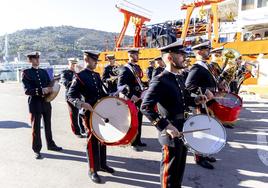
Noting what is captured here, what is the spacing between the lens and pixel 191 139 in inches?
113

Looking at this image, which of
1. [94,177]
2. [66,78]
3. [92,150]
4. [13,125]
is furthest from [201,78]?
[13,125]

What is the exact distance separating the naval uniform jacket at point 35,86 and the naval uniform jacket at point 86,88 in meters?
1.25

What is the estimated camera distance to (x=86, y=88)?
401cm

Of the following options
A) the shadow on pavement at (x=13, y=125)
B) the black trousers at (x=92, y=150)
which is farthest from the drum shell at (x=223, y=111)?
the shadow on pavement at (x=13, y=125)

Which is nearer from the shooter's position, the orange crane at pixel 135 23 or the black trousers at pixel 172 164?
the black trousers at pixel 172 164

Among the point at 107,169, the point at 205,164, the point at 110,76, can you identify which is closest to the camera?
the point at 107,169

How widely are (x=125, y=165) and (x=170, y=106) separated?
2.10 meters

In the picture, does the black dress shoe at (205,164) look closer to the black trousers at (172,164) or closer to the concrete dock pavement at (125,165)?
the concrete dock pavement at (125,165)

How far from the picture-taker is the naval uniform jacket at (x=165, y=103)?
2.81m

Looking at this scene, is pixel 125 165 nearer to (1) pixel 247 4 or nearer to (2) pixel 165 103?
(2) pixel 165 103

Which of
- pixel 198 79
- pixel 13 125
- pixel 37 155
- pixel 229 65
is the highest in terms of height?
pixel 229 65

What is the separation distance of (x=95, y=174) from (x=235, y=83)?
527cm

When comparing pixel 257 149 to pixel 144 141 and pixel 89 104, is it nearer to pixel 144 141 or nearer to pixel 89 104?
pixel 144 141

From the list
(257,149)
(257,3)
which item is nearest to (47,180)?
(257,149)
